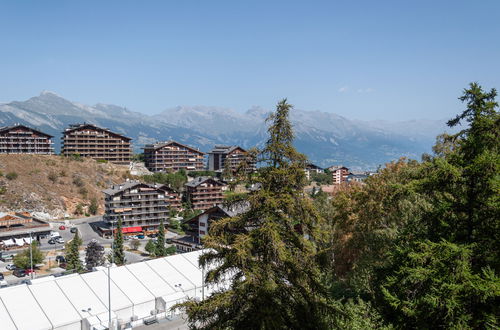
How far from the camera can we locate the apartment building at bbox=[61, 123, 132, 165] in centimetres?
9738

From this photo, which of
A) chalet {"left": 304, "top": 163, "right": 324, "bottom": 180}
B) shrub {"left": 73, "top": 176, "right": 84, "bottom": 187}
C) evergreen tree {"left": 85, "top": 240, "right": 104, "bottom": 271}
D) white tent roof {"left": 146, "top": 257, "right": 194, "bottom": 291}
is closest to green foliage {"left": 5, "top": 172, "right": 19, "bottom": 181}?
shrub {"left": 73, "top": 176, "right": 84, "bottom": 187}

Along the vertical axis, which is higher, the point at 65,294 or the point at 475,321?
the point at 475,321

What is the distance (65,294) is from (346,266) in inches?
782

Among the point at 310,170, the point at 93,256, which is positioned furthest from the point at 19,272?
the point at 310,170

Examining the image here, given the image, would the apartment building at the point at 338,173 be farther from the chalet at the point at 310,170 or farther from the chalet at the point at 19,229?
the chalet at the point at 19,229

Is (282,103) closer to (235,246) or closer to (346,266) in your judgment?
(235,246)

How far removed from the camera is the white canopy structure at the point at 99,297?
927 inches

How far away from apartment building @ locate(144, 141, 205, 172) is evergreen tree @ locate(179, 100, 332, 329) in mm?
96621

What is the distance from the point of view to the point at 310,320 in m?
9.63

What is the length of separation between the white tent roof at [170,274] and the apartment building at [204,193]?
45875 millimetres

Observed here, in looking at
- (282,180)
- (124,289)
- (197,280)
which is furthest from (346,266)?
(282,180)

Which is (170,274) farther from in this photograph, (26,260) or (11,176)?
(11,176)

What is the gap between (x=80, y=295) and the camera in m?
26.3

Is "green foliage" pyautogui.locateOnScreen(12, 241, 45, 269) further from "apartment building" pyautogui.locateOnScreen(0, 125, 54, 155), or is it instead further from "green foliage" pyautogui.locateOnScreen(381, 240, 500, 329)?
Result: "apartment building" pyautogui.locateOnScreen(0, 125, 54, 155)
